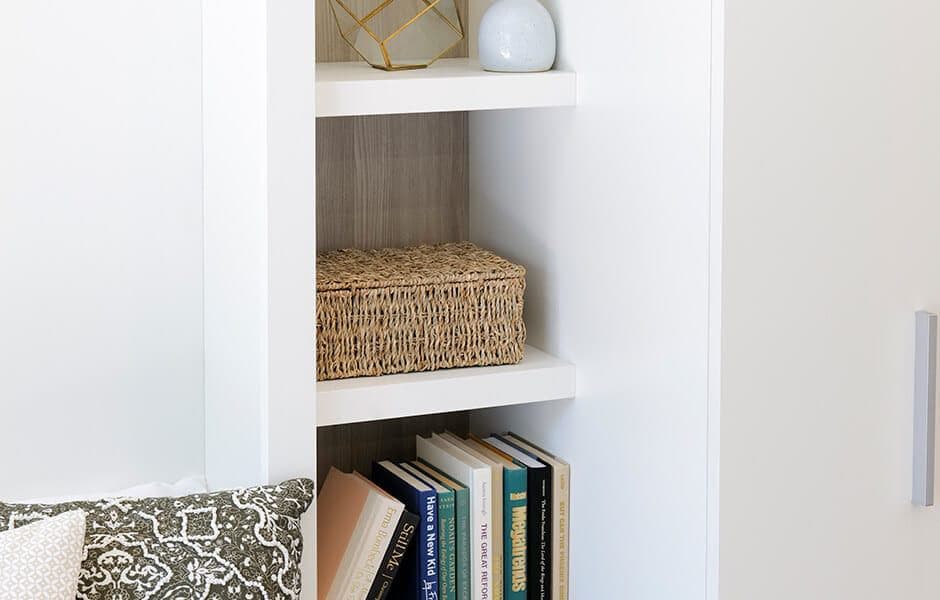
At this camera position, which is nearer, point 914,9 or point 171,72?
point 914,9

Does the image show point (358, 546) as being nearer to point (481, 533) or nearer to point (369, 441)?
point (481, 533)

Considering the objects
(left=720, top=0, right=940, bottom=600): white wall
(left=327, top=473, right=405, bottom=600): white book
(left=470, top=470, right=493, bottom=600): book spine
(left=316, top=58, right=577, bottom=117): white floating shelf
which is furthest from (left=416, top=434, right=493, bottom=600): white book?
(left=316, top=58, right=577, bottom=117): white floating shelf

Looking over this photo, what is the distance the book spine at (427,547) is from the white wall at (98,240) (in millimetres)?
404

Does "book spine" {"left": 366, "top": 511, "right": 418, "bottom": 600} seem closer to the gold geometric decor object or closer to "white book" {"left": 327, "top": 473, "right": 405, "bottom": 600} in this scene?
"white book" {"left": 327, "top": 473, "right": 405, "bottom": 600}

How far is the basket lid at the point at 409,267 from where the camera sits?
1582mm

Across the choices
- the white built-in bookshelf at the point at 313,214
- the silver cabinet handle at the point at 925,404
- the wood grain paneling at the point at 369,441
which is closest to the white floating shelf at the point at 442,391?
the white built-in bookshelf at the point at 313,214

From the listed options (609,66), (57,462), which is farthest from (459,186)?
(57,462)

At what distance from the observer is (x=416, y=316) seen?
5.25 ft

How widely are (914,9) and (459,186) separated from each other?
71 centimetres

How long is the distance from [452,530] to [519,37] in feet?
2.05

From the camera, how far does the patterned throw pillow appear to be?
132 centimetres

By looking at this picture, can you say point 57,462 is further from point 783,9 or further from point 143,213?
point 783,9

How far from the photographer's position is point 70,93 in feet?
5.50

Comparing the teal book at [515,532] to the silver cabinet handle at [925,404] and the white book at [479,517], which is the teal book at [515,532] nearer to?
the white book at [479,517]
